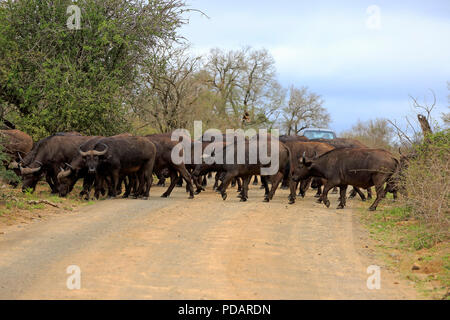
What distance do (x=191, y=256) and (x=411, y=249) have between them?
4.09 meters

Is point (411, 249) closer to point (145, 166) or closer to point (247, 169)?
point (247, 169)

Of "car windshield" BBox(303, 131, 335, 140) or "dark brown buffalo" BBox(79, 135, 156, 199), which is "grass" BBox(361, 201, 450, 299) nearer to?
"dark brown buffalo" BBox(79, 135, 156, 199)

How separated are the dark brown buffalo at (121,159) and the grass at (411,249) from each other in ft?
20.3

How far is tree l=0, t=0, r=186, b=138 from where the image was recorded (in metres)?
20.8

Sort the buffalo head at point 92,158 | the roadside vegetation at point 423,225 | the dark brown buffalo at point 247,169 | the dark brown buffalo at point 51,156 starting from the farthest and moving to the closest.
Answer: the dark brown buffalo at point 51,156
the dark brown buffalo at point 247,169
the buffalo head at point 92,158
the roadside vegetation at point 423,225

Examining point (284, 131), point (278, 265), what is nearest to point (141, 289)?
point (278, 265)

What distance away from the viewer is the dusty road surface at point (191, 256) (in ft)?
22.7

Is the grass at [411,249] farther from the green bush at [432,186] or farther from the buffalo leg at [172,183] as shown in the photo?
the buffalo leg at [172,183]

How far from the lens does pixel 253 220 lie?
12547 mm

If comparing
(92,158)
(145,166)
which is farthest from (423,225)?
(92,158)

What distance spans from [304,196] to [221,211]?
6.01 meters

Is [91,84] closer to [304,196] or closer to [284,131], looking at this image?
[304,196]

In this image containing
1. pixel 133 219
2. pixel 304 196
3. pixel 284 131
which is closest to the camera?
pixel 133 219

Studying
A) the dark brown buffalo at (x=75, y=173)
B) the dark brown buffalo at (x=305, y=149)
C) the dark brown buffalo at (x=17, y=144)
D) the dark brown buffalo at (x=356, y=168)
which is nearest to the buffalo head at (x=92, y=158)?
the dark brown buffalo at (x=75, y=173)
